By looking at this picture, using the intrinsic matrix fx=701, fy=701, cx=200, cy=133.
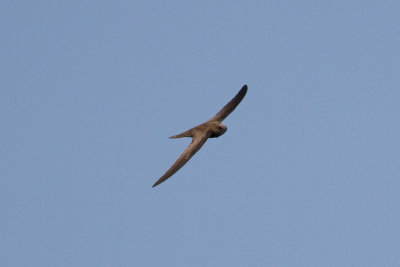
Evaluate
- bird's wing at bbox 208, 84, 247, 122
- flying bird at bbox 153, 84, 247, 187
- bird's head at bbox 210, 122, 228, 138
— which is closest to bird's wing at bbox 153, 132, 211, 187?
flying bird at bbox 153, 84, 247, 187

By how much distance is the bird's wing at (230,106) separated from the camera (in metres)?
35.9

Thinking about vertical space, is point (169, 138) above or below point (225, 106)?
below

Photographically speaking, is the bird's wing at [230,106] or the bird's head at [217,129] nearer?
the bird's head at [217,129]

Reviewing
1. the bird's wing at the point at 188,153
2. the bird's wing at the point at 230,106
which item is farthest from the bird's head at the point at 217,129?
the bird's wing at the point at 230,106

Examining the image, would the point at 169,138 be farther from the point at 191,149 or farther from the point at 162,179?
the point at 162,179

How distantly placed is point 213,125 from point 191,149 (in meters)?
2.92

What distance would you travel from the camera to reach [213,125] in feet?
111

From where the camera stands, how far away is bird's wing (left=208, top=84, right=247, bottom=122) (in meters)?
35.9

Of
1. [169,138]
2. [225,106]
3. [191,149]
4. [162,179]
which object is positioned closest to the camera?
[162,179]

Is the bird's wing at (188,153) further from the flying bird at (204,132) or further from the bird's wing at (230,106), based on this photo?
the bird's wing at (230,106)

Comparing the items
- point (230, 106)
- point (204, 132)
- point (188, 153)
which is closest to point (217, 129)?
point (204, 132)

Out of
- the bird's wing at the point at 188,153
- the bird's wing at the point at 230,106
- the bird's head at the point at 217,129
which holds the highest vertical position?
the bird's wing at the point at 230,106

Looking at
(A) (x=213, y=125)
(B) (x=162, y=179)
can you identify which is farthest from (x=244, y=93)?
(B) (x=162, y=179)

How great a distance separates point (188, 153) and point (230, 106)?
6946mm
